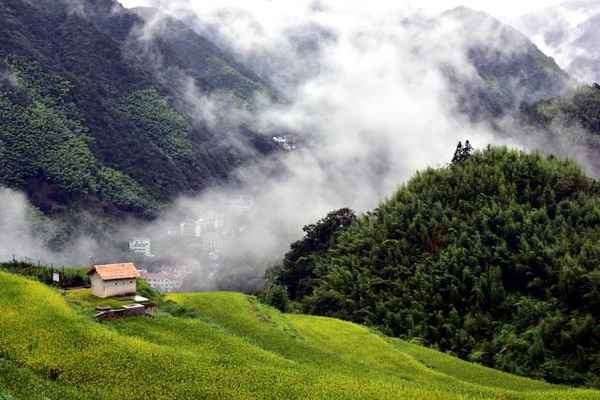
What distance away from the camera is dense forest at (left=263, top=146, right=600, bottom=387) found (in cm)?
4200

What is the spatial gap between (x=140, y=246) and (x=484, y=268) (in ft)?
301

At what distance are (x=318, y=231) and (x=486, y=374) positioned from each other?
4402 centimetres

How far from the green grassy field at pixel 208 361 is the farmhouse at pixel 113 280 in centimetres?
145

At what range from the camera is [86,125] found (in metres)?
152

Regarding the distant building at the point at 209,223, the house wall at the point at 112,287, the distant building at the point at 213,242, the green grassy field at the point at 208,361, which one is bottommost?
the green grassy field at the point at 208,361

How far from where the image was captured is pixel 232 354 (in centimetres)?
2952

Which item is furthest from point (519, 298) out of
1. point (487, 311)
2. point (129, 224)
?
point (129, 224)

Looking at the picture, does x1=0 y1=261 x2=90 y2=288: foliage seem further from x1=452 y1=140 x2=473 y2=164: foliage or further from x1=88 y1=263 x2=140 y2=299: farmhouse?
x1=452 y1=140 x2=473 y2=164: foliage

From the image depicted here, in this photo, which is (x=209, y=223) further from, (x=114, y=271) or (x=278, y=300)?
(x=114, y=271)

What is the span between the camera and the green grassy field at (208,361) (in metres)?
23.9

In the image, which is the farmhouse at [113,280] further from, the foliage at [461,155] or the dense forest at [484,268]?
the foliage at [461,155]

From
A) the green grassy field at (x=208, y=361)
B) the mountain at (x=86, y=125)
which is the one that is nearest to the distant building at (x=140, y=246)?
the mountain at (x=86, y=125)

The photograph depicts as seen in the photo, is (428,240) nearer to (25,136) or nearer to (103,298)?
(103,298)

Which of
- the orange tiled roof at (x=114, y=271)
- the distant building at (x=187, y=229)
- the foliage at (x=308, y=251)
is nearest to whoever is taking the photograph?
the orange tiled roof at (x=114, y=271)
